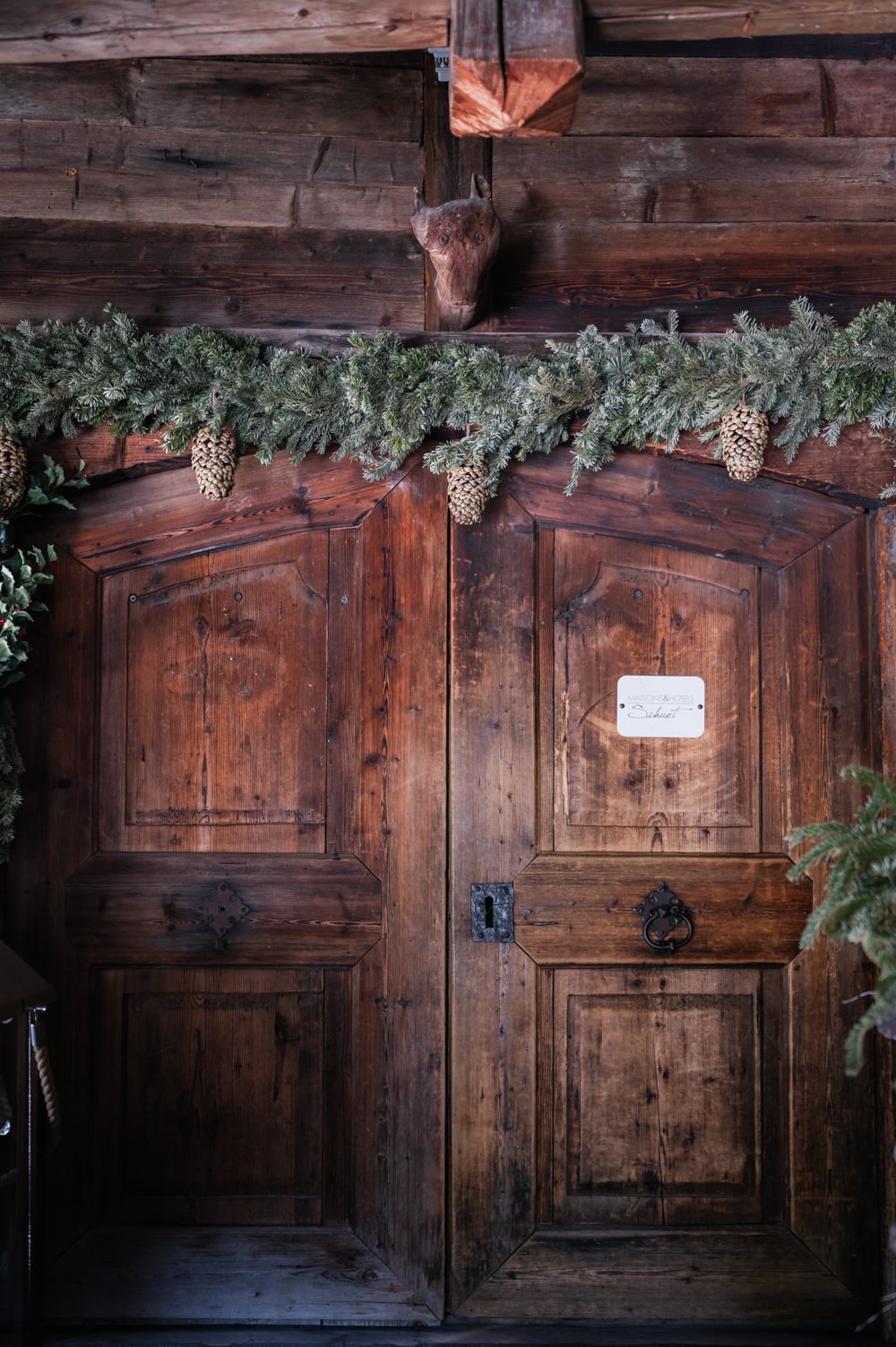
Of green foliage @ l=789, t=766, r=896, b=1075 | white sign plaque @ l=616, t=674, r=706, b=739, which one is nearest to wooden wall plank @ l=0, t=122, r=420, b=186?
white sign plaque @ l=616, t=674, r=706, b=739

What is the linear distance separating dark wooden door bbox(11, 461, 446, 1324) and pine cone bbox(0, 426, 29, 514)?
188mm

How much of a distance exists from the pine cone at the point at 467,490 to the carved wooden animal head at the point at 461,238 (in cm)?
40

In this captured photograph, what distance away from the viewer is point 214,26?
192 cm

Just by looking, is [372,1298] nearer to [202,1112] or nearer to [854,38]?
[202,1112]

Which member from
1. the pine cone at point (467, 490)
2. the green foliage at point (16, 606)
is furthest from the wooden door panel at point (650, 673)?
the green foliage at point (16, 606)

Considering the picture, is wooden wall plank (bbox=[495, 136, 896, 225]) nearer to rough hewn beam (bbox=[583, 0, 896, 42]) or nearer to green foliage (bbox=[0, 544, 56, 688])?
rough hewn beam (bbox=[583, 0, 896, 42])

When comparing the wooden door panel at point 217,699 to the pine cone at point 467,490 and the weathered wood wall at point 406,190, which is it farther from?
the weathered wood wall at point 406,190

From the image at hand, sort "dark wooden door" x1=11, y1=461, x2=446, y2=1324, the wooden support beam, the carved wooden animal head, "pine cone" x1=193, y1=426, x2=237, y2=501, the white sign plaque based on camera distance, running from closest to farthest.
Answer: the wooden support beam
the carved wooden animal head
"pine cone" x1=193, y1=426, x2=237, y2=501
"dark wooden door" x1=11, y1=461, x2=446, y2=1324
the white sign plaque

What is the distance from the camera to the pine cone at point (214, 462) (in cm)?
238

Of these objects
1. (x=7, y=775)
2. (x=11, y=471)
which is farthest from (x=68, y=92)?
(x=7, y=775)

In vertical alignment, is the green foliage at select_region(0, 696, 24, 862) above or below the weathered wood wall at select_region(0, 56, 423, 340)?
below

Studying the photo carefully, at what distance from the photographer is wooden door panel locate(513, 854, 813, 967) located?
99.0 inches

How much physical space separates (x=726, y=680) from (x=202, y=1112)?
1774mm

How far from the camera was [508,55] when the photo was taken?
176cm
